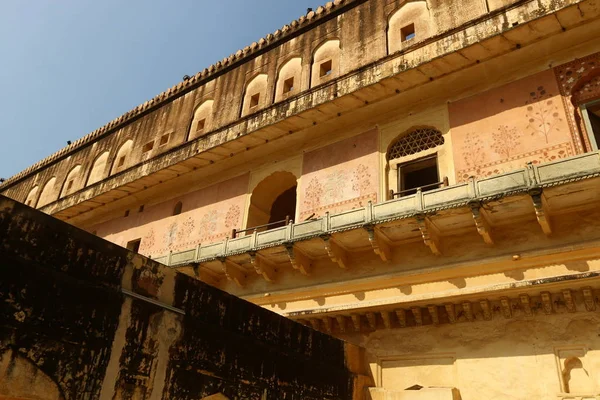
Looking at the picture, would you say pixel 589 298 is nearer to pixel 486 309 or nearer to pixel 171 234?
pixel 486 309

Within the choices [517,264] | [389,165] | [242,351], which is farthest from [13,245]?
[389,165]

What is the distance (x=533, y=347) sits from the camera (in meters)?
5.92

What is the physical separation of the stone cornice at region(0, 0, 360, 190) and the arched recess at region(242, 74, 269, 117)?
2.74 ft

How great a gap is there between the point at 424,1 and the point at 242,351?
737 centimetres

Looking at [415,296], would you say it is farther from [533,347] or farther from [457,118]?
[457,118]

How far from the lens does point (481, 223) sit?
6293mm

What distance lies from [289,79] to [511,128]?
507cm

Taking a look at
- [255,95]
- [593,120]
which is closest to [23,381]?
[593,120]

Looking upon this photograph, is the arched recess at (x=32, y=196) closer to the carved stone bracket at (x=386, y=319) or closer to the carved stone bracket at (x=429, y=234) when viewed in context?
the carved stone bracket at (x=386, y=319)

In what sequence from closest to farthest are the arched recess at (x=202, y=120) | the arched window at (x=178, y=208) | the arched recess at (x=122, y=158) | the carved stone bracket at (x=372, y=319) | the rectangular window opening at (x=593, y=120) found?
the rectangular window opening at (x=593, y=120), the carved stone bracket at (x=372, y=319), the arched window at (x=178, y=208), the arched recess at (x=202, y=120), the arched recess at (x=122, y=158)

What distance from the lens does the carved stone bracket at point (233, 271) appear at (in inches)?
340

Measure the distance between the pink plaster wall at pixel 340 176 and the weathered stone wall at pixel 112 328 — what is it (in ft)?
11.6

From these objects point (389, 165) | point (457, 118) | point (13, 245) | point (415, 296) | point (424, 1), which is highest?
point (424, 1)

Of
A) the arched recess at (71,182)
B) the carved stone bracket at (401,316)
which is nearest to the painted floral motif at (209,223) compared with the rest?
the carved stone bracket at (401,316)
